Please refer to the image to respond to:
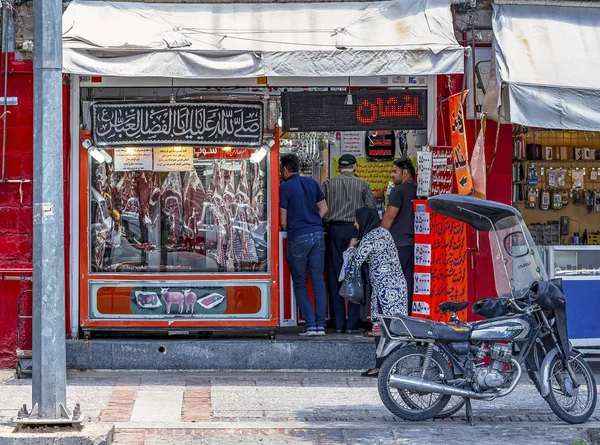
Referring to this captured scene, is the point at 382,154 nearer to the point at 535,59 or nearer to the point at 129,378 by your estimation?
the point at 535,59

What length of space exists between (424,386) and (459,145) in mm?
2993

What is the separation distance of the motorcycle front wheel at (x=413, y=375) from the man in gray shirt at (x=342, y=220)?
3.03 m

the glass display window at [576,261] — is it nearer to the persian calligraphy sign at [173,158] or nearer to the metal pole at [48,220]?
the persian calligraphy sign at [173,158]

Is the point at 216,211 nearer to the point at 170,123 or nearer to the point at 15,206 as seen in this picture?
the point at 170,123

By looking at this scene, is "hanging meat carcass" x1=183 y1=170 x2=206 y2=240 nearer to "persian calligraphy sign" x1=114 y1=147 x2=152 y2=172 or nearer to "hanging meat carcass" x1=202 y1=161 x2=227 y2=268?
"hanging meat carcass" x1=202 y1=161 x2=227 y2=268

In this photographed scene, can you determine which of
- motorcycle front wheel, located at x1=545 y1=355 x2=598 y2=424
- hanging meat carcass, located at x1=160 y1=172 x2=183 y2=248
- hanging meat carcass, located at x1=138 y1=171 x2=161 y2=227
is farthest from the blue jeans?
motorcycle front wheel, located at x1=545 y1=355 x2=598 y2=424

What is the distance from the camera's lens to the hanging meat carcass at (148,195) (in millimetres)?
11008

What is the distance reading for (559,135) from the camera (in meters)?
13.3

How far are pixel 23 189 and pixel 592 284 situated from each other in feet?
19.1

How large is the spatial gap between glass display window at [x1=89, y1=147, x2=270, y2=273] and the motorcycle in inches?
112

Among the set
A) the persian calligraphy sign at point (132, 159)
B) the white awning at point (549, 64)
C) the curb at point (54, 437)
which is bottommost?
the curb at point (54, 437)

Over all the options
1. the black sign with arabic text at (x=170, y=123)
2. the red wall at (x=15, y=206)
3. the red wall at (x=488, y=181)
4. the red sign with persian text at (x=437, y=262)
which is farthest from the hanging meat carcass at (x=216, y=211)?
the red wall at (x=488, y=181)

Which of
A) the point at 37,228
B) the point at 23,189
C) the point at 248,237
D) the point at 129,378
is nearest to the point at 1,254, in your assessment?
the point at 23,189

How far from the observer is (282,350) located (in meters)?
10.6
